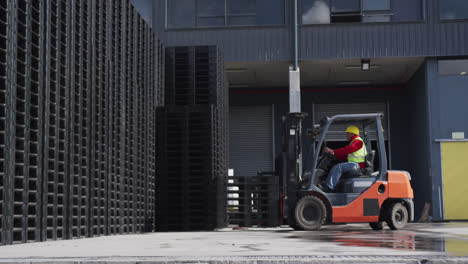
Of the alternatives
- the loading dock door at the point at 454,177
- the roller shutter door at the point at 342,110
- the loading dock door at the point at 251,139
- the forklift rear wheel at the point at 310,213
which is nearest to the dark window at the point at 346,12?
the loading dock door at the point at 454,177

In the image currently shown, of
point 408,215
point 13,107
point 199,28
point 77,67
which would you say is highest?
point 199,28

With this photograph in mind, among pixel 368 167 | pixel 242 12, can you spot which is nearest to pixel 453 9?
pixel 242 12

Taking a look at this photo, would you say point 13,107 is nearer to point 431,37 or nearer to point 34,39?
point 34,39

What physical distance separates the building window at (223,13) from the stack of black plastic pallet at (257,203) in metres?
8.39

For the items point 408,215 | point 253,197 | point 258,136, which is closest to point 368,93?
point 258,136

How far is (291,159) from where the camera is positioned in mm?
14141

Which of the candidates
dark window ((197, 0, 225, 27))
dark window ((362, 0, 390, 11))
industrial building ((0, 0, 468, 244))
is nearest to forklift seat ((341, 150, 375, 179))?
industrial building ((0, 0, 468, 244))

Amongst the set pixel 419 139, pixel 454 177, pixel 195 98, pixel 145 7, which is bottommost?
pixel 454 177

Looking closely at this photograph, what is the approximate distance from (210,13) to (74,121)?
530 inches

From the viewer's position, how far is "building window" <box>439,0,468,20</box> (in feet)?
72.4

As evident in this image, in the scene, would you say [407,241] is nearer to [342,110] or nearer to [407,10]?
[407,10]

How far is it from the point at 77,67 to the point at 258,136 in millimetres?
17129

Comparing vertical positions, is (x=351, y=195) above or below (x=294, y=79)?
below

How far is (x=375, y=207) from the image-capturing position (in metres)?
12.9
